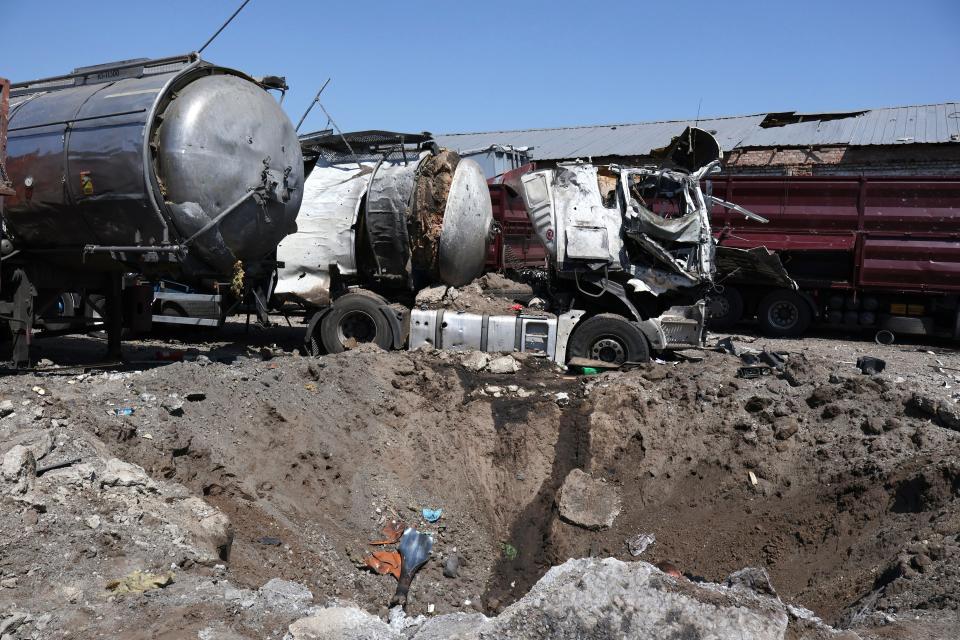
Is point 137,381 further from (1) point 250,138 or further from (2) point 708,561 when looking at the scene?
(2) point 708,561

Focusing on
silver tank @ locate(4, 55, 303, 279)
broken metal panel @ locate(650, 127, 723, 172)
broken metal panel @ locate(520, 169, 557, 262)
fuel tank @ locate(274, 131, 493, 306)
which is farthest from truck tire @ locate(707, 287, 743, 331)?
silver tank @ locate(4, 55, 303, 279)

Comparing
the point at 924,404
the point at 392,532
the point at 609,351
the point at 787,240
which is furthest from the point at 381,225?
the point at 787,240

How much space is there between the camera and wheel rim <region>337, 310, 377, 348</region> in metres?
9.66

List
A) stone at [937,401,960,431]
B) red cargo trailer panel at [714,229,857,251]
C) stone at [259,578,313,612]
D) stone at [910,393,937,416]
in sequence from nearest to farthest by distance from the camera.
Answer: stone at [259,578,313,612], stone at [937,401,960,431], stone at [910,393,937,416], red cargo trailer panel at [714,229,857,251]

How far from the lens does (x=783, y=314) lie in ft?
43.3

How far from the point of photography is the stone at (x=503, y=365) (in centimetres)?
877

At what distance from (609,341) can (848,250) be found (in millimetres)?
5889

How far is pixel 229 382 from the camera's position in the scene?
22.5ft

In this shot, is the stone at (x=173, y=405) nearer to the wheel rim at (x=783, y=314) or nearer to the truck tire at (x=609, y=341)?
the truck tire at (x=609, y=341)

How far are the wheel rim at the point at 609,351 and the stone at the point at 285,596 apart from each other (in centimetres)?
569

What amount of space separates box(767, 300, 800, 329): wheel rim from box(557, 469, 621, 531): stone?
7.44 meters

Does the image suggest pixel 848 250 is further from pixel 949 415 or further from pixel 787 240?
pixel 949 415

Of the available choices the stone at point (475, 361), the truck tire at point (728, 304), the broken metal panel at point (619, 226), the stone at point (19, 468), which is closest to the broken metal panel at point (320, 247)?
the stone at point (475, 361)

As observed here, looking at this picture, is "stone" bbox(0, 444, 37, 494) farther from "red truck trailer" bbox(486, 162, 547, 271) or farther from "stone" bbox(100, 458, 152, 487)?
"red truck trailer" bbox(486, 162, 547, 271)
